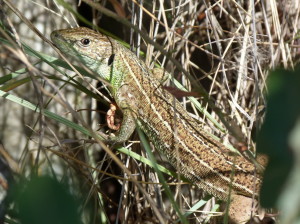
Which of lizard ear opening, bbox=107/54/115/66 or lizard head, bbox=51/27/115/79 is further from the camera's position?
lizard ear opening, bbox=107/54/115/66

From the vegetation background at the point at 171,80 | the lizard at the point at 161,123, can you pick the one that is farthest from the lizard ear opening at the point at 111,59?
the vegetation background at the point at 171,80

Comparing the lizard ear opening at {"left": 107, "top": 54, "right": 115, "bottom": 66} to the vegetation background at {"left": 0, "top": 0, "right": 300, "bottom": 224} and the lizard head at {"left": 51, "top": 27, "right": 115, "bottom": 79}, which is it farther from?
the vegetation background at {"left": 0, "top": 0, "right": 300, "bottom": 224}

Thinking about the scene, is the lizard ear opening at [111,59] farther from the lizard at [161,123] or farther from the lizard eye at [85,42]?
the lizard eye at [85,42]

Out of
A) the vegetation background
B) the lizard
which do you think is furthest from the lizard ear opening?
the vegetation background

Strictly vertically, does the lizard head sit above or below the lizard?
above

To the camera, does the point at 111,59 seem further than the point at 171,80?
Yes

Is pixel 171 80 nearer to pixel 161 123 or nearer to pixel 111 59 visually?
pixel 161 123

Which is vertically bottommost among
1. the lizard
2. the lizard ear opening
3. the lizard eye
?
the lizard

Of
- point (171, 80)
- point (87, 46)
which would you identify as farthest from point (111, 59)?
point (171, 80)
